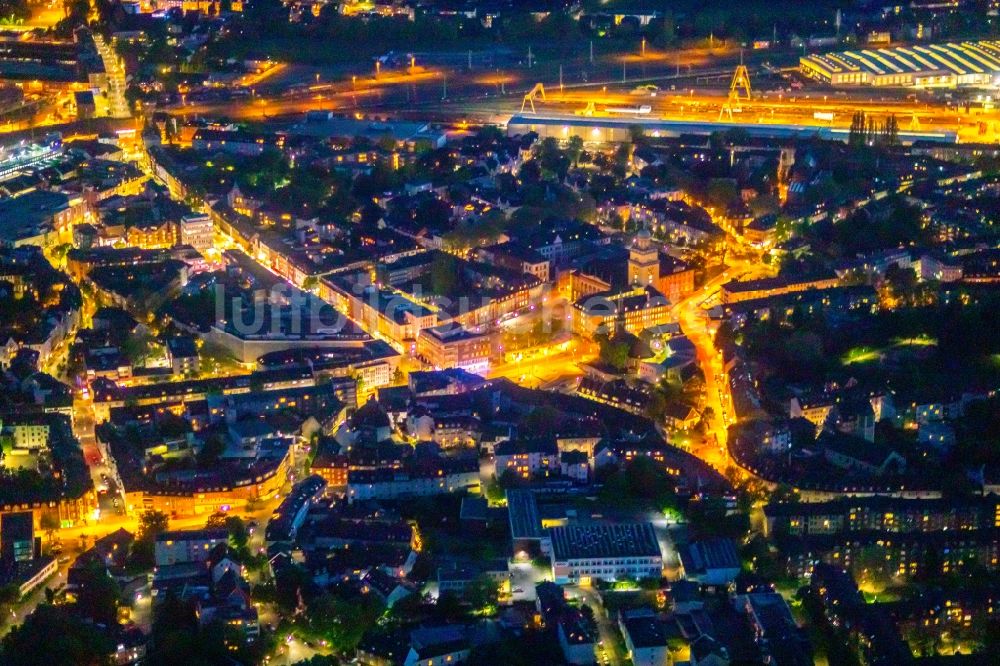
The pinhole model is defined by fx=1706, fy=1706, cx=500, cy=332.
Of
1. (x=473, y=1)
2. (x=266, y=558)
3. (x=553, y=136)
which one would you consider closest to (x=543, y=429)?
(x=266, y=558)

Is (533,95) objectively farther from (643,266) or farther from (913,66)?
(643,266)

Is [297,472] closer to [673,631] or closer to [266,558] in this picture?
[266,558]

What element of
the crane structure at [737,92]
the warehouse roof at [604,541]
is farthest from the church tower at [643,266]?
the crane structure at [737,92]

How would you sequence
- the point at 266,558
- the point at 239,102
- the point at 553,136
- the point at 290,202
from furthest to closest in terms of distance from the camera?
the point at 239,102 → the point at 553,136 → the point at 290,202 → the point at 266,558

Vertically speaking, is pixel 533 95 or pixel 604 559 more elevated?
pixel 533 95

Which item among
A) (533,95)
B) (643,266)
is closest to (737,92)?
(533,95)

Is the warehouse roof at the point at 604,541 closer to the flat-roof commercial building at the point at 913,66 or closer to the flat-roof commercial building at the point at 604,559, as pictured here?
the flat-roof commercial building at the point at 604,559
